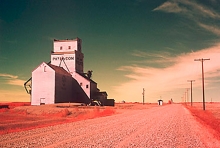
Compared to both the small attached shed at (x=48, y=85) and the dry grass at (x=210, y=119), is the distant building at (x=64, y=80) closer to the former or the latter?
the small attached shed at (x=48, y=85)

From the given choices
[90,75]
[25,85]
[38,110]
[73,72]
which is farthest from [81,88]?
[38,110]

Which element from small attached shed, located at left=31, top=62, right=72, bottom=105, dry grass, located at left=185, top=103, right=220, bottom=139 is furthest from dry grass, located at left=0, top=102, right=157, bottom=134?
dry grass, located at left=185, top=103, right=220, bottom=139

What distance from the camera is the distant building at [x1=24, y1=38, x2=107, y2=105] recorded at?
173ft

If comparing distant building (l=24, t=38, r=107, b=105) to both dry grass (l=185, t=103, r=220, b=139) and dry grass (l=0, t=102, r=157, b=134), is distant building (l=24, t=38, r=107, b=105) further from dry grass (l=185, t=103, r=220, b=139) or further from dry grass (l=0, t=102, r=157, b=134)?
dry grass (l=185, t=103, r=220, b=139)

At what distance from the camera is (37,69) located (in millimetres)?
54250

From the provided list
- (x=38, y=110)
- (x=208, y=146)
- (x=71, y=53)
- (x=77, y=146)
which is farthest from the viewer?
(x=71, y=53)

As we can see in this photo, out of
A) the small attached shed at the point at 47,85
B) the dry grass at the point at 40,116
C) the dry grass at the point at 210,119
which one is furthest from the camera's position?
the small attached shed at the point at 47,85

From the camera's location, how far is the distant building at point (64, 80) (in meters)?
52.6

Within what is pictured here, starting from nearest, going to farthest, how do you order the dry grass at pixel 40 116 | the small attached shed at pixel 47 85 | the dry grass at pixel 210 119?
1. the dry grass at pixel 210 119
2. the dry grass at pixel 40 116
3. the small attached shed at pixel 47 85

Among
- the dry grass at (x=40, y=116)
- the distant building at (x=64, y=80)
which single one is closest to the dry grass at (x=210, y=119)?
the dry grass at (x=40, y=116)

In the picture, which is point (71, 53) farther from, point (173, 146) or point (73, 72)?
point (173, 146)

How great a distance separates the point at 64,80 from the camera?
56344mm

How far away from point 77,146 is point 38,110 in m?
30.6

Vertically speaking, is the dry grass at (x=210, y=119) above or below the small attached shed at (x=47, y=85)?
below
